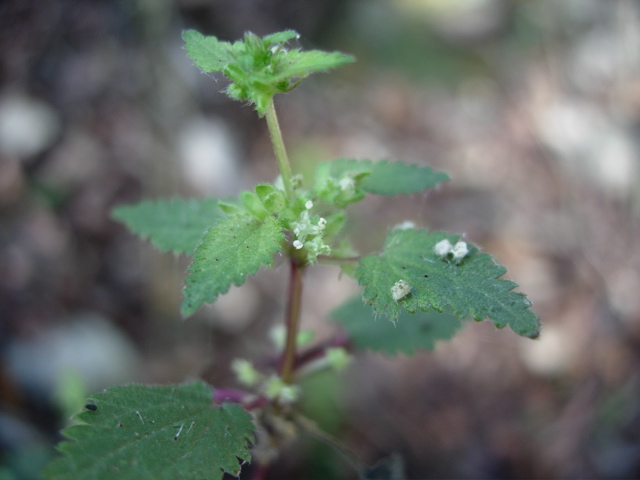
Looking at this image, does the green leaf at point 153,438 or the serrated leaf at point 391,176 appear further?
the serrated leaf at point 391,176

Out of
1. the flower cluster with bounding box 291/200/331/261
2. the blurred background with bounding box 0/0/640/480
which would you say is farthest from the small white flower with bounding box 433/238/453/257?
the blurred background with bounding box 0/0/640/480

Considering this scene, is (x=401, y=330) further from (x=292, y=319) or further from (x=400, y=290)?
(x=400, y=290)

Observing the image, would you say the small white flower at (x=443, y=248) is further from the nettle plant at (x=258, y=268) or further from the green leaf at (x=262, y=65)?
the green leaf at (x=262, y=65)

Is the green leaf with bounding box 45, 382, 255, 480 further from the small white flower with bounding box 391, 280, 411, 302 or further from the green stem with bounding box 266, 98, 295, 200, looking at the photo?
the green stem with bounding box 266, 98, 295, 200

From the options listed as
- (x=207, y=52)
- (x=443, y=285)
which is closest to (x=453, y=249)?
(x=443, y=285)

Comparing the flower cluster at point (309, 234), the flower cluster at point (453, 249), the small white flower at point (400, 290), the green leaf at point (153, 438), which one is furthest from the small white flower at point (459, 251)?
the green leaf at point (153, 438)

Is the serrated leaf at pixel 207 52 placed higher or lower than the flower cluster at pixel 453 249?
higher

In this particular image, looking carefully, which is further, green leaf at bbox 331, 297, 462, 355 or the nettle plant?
green leaf at bbox 331, 297, 462, 355
